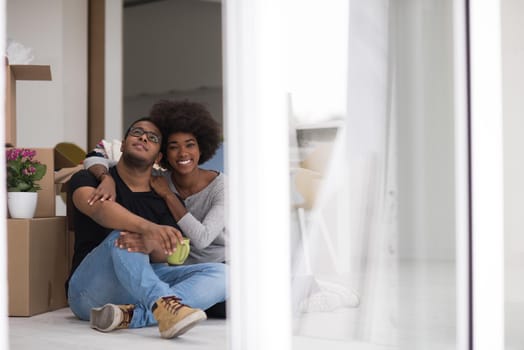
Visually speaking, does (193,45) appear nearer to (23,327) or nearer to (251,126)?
(23,327)

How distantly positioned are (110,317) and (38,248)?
0.68 metres

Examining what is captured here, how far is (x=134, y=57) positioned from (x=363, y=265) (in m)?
5.19

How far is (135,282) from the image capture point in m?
2.83

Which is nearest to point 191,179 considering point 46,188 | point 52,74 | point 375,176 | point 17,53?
point 46,188

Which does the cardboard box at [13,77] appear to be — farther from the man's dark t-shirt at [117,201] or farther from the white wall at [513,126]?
the white wall at [513,126]

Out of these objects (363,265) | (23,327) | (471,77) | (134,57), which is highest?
(134,57)

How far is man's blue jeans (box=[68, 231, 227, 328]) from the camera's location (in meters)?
2.84

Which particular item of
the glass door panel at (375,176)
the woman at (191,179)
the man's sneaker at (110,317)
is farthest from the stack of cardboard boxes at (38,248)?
the glass door panel at (375,176)

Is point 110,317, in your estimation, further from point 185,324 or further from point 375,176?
point 375,176

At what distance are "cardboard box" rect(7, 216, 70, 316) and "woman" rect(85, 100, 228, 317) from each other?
0.37 metres

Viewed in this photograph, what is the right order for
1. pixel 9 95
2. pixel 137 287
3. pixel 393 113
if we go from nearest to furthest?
1. pixel 393 113
2. pixel 137 287
3. pixel 9 95

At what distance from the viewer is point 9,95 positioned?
11.6 feet

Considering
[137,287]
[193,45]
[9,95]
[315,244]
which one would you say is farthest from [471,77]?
[193,45]

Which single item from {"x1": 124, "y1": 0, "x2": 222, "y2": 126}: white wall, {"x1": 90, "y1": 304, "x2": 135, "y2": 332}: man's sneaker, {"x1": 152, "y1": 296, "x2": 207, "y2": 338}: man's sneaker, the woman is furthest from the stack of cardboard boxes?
{"x1": 124, "y1": 0, "x2": 222, "y2": 126}: white wall
